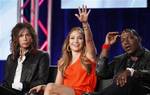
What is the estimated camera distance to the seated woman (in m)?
3.83

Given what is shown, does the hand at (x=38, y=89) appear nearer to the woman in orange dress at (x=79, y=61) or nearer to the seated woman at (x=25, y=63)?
the woman in orange dress at (x=79, y=61)

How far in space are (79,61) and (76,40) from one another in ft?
0.62

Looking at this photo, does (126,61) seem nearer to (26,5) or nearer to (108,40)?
(108,40)

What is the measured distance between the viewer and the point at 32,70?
387cm

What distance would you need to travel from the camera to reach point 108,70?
3898mm

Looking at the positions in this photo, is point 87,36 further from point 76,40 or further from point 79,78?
point 79,78

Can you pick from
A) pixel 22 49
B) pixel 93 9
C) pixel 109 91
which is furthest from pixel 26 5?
pixel 109 91

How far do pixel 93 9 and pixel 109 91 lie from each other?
3.05 m

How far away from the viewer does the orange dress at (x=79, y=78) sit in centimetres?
366

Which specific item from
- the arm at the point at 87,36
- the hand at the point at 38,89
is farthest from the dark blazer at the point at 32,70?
the arm at the point at 87,36

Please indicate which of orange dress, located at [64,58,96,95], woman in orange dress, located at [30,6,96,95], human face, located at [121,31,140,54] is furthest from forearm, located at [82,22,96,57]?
human face, located at [121,31,140,54]

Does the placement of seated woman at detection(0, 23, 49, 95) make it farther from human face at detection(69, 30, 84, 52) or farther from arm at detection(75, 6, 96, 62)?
arm at detection(75, 6, 96, 62)

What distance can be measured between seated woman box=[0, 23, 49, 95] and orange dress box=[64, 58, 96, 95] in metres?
0.22

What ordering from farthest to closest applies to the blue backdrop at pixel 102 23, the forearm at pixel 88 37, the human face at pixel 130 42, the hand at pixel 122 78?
the blue backdrop at pixel 102 23, the human face at pixel 130 42, the forearm at pixel 88 37, the hand at pixel 122 78
